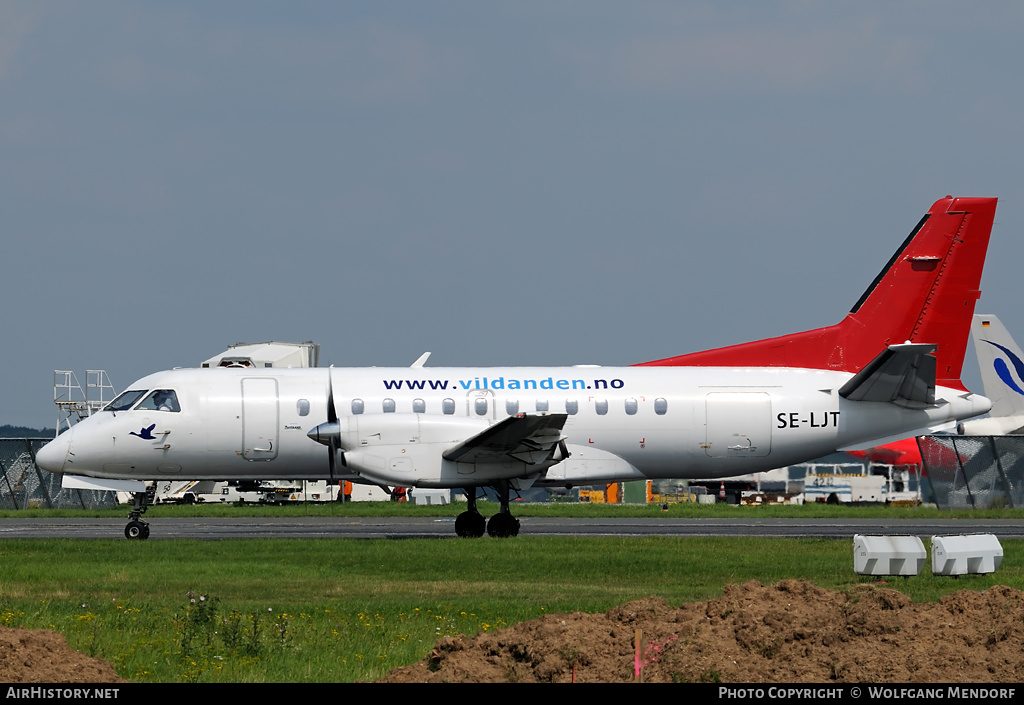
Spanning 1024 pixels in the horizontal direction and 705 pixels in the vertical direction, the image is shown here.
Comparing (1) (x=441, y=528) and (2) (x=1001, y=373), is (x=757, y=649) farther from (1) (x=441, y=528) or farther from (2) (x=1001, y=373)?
(2) (x=1001, y=373)

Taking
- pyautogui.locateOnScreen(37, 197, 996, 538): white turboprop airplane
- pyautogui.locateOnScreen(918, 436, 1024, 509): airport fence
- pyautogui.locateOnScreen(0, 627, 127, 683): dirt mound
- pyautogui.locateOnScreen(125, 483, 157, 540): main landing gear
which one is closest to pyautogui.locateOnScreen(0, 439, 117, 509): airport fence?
pyautogui.locateOnScreen(125, 483, 157, 540): main landing gear

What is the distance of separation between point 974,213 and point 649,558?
13.5 m

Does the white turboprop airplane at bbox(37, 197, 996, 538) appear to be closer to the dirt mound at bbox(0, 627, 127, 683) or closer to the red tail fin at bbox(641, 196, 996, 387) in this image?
the red tail fin at bbox(641, 196, 996, 387)

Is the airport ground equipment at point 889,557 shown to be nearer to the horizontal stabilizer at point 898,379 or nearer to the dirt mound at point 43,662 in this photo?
the horizontal stabilizer at point 898,379

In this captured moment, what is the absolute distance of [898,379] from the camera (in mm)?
26984

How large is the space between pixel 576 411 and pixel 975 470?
19628 millimetres

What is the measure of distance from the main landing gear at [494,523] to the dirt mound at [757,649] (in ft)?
51.6

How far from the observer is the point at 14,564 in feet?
70.3

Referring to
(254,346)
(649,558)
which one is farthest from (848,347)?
(254,346)

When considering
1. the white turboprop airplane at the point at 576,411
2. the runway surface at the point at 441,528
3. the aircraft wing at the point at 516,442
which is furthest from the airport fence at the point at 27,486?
the aircraft wing at the point at 516,442

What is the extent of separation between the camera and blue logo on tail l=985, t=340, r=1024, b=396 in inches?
1999

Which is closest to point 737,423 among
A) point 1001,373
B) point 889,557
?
point 889,557

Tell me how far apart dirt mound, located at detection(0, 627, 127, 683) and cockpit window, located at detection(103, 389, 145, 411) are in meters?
18.5
